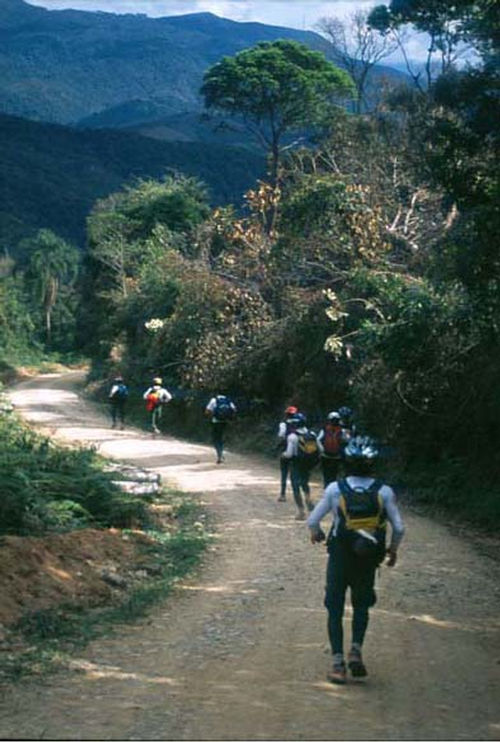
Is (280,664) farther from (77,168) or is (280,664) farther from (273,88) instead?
(77,168)

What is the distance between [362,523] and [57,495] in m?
7.65

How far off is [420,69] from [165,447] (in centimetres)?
2349

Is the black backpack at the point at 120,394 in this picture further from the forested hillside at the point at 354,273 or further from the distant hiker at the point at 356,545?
the distant hiker at the point at 356,545

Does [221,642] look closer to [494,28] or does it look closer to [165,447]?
[494,28]

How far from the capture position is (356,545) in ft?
22.9

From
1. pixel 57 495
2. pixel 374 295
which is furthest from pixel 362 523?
pixel 374 295

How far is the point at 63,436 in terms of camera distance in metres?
26.4

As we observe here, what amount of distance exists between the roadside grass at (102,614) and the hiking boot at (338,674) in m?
2.08

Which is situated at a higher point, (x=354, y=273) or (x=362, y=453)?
(x=354, y=273)

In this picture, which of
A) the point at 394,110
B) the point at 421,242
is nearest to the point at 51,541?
the point at 421,242

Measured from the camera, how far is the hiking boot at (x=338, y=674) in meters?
7.03

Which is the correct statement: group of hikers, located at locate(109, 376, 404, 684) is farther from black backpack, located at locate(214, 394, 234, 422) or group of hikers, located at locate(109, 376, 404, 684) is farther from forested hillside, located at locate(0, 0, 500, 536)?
black backpack, located at locate(214, 394, 234, 422)

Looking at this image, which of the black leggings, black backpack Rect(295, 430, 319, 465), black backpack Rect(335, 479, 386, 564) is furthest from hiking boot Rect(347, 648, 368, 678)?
black backpack Rect(295, 430, 319, 465)

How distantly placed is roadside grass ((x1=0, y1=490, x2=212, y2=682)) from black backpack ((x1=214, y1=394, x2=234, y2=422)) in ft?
25.0
